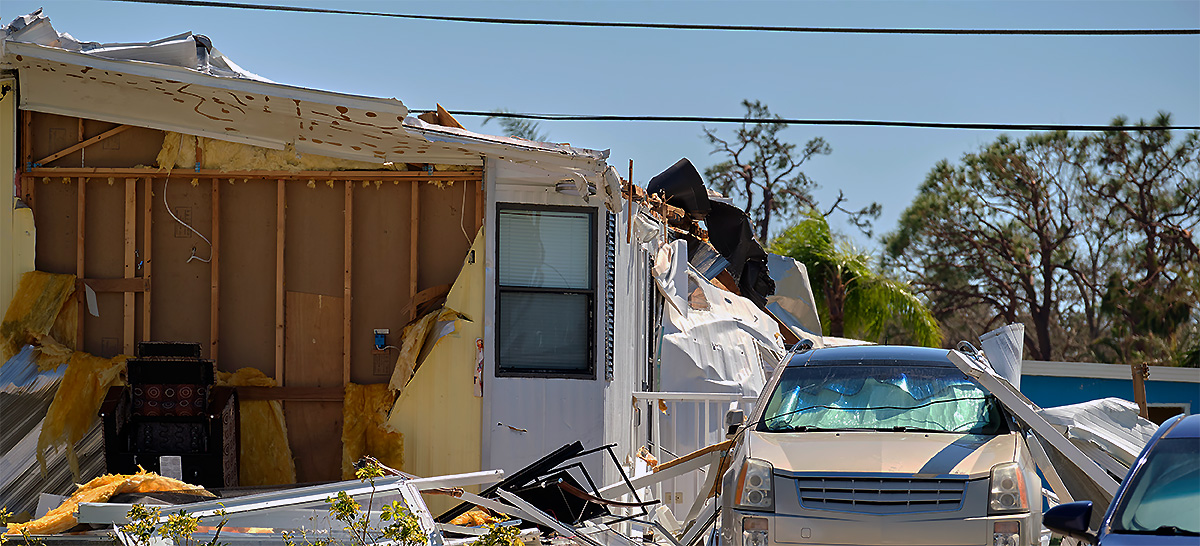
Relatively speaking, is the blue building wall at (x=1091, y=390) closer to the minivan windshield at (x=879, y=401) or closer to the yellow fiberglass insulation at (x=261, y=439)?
the minivan windshield at (x=879, y=401)

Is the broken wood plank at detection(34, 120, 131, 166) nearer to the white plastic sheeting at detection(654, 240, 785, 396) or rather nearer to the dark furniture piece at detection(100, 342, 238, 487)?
the dark furniture piece at detection(100, 342, 238, 487)

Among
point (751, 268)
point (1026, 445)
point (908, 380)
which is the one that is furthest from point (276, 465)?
point (751, 268)

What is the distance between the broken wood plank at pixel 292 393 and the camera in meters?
9.79

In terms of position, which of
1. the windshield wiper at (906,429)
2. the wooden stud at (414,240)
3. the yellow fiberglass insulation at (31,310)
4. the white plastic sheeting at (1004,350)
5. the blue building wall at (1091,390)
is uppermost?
the wooden stud at (414,240)

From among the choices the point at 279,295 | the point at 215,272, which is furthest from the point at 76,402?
the point at 279,295

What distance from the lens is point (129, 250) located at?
988cm

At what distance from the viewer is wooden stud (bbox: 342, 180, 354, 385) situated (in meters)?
9.80

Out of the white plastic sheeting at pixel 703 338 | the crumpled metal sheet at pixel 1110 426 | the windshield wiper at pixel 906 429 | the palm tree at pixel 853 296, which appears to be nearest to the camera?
the windshield wiper at pixel 906 429

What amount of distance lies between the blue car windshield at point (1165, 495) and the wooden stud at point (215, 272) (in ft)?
23.9

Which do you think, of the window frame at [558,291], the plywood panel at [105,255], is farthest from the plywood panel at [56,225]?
the window frame at [558,291]

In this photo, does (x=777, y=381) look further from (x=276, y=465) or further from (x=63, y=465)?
(x=63, y=465)

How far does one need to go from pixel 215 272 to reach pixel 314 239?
2.90 feet

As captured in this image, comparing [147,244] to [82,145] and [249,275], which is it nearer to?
[249,275]

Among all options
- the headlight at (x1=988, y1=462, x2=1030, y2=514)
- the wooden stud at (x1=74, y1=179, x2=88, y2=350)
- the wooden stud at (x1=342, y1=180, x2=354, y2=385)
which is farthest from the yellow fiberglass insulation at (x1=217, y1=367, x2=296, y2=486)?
the headlight at (x1=988, y1=462, x2=1030, y2=514)
